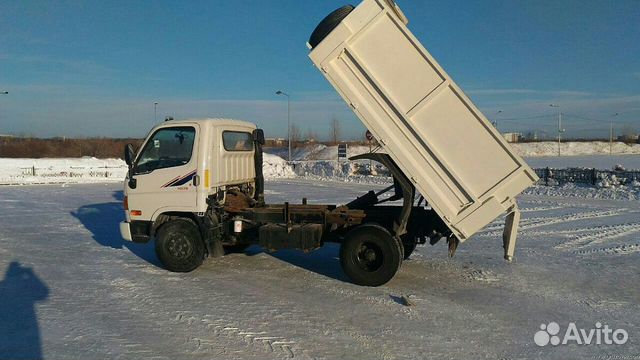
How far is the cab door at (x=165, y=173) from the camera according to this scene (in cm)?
788

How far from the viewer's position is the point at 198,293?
22.7 ft

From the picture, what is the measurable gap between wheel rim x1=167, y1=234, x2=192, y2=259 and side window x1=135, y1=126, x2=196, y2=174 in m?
1.18

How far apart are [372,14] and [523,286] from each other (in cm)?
444

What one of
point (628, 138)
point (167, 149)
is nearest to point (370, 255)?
point (167, 149)

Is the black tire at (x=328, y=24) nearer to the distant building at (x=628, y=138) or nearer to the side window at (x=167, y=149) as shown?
the side window at (x=167, y=149)

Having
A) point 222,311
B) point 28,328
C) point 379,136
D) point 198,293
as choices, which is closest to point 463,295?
point 379,136

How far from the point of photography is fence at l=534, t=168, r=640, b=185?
22750 mm

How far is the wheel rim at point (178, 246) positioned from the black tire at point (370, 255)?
8.45ft

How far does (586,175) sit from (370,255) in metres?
20.8

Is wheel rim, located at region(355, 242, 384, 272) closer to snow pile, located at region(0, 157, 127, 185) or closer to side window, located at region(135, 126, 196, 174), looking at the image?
side window, located at region(135, 126, 196, 174)

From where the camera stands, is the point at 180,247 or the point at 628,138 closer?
the point at 180,247

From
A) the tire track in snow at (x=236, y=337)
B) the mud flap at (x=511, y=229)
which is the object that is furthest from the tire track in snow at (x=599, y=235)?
the tire track in snow at (x=236, y=337)

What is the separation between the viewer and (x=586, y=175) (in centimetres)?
2400

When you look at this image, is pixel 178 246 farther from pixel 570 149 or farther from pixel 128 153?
pixel 570 149
